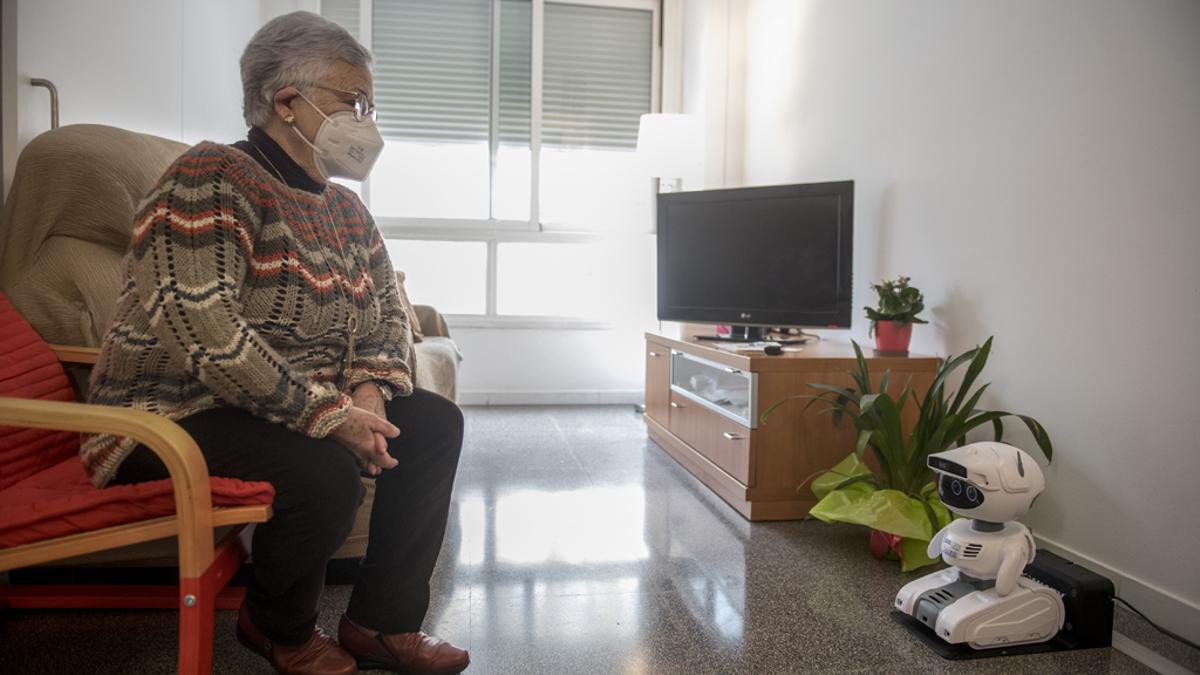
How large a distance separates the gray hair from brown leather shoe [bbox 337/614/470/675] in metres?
0.88

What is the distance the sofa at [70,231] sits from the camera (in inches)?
59.7

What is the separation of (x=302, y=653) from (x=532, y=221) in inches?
135

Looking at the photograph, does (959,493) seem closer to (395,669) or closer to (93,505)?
(395,669)

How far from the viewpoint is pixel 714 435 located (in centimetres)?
256

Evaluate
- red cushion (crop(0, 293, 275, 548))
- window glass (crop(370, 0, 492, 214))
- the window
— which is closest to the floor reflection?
red cushion (crop(0, 293, 275, 548))

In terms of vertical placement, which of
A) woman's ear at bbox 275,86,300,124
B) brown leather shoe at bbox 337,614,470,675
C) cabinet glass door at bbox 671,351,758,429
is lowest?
brown leather shoe at bbox 337,614,470,675

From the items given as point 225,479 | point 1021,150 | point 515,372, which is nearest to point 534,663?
point 225,479

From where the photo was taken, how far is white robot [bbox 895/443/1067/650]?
1.46m

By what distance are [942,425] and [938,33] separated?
3.98ft

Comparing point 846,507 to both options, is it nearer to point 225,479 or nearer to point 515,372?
point 225,479

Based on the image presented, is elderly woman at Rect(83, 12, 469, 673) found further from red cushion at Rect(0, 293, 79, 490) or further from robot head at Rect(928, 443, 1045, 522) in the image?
robot head at Rect(928, 443, 1045, 522)

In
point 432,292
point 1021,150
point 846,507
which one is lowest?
point 846,507

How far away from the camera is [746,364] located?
228 centimetres

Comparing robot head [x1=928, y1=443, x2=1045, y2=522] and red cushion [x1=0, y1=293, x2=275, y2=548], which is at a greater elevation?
red cushion [x1=0, y1=293, x2=275, y2=548]
